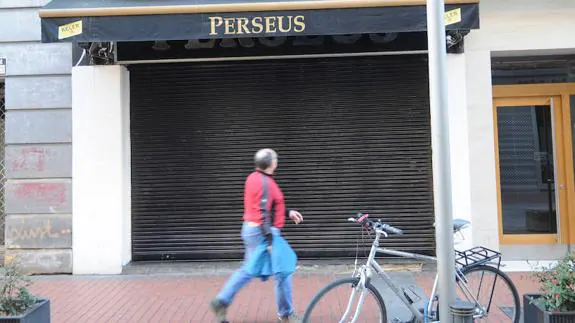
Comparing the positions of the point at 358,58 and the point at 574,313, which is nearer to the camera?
the point at 574,313

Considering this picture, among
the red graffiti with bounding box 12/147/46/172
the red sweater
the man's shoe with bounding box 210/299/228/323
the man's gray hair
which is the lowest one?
the man's shoe with bounding box 210/299/228/323

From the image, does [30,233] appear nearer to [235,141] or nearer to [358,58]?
[235,141]

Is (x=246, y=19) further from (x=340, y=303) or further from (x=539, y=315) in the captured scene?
(x=539, y=315)

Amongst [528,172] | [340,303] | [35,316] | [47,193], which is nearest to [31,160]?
[47,193]

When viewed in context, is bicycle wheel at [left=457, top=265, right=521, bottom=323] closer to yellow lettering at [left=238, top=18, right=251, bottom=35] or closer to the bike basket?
the bike basket

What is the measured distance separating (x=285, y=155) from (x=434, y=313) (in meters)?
4.01

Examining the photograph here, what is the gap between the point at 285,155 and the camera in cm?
827

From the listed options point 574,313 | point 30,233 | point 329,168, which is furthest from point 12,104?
point 574,313

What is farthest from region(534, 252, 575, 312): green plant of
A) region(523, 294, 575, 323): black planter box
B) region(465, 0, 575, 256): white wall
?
region(465, 0, 575, 256): white wall

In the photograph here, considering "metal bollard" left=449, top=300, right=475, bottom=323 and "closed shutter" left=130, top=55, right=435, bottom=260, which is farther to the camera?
"closed shutter" left=130, top=55, right=435, bottom=260

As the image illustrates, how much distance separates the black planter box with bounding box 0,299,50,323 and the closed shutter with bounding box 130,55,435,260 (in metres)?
3.33

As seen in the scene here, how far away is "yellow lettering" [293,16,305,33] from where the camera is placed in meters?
6.71

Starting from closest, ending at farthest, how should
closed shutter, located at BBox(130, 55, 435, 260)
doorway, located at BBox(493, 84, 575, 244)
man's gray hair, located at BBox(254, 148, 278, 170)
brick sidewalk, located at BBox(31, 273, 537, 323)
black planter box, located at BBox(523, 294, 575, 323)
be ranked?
1. black planter box, located at BBox(523, 294, 575, 323)
2. man's gray hair, located at BBox(254, 148, 278, 170)
3. brick sidewalk, located at BBox(31, 273, 537, 323)
4. closed shutter, located at BBox(130, 55, 435, 260)
5. doorway, located at BBox(493, 84, 575, 244)

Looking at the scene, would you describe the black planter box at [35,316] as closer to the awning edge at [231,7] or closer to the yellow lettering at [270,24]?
the awning edge at [231,7]
